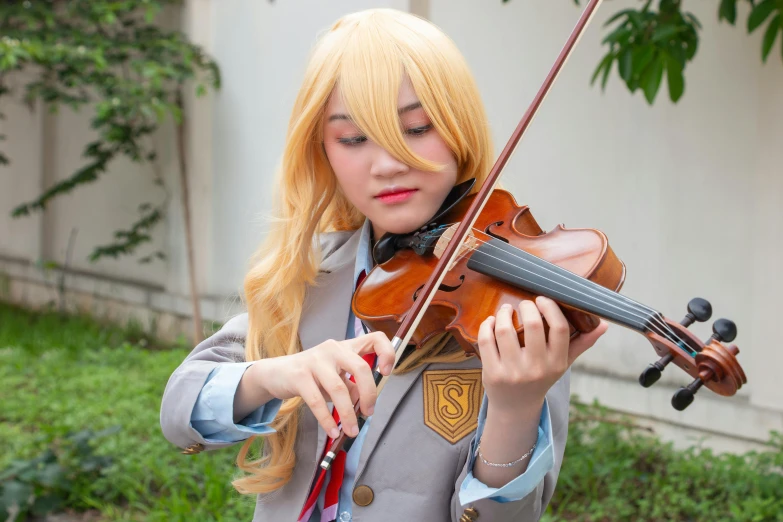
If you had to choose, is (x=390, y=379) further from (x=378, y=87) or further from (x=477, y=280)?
(x=378, y=87)

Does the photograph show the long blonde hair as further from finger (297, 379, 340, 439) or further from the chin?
finger (297, 379, 340, 439)

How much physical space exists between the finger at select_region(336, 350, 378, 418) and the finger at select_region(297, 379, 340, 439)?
5 cm

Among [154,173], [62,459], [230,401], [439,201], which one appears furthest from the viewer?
[154,173]

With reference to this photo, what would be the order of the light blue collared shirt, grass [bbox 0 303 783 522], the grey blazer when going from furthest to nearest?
grass [bbox 0 303 783 522] < the grey blazer < the light blue collared shirt

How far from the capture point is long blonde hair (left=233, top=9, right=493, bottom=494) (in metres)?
1.43

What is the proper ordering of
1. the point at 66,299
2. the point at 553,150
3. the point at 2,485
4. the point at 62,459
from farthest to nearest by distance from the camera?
the point at 66,299 → the point at 553,150 → the point at 62,459 → the point at 2,485

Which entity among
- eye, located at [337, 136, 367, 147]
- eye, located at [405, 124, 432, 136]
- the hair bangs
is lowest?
eye, located at [337, 136, 367, 147]

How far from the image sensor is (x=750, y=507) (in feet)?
9.83

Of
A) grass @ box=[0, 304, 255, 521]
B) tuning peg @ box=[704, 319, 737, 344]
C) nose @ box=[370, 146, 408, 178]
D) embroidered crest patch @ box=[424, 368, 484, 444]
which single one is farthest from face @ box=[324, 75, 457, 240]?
grass @ box=[0, 304, 255, 521]

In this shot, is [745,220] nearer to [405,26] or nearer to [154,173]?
[405,26]

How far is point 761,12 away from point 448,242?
1.67 meters

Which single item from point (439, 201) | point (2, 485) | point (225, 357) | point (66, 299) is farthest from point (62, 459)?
point (66, 299)

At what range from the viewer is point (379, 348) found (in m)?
1.20

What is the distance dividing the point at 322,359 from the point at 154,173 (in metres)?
5.93
